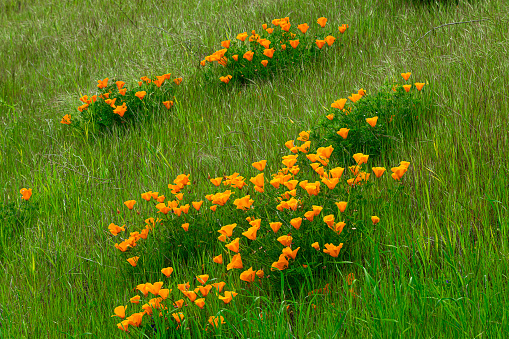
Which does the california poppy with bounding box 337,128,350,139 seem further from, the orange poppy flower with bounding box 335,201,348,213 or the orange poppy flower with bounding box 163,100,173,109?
the orange poppy flower with bounding box 163,100,173,109

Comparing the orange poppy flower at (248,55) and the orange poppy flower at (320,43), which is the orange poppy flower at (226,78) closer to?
the orange poppy flower at (248,55)

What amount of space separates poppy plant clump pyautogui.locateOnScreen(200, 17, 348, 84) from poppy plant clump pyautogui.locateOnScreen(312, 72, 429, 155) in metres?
1.52

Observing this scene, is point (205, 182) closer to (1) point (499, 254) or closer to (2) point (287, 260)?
(2) point (287, 260)

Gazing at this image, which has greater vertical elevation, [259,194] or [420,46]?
[420,46]

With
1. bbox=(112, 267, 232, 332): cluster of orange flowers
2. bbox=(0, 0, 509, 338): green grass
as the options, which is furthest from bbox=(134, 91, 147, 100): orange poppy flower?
bbox=(112, 267, 232, 332): cluster of orange flowers

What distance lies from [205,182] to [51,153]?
2.11 metres

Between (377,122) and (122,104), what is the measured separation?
2.87 m

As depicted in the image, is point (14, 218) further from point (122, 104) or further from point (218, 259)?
point (218, 259)

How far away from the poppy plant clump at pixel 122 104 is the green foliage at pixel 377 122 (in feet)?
6.68

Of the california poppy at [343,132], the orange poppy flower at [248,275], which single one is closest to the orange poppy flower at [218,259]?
the orange poppy flower at [248,275]

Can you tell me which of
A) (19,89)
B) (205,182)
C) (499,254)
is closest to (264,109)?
(205,182)

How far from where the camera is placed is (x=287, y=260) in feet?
7.95

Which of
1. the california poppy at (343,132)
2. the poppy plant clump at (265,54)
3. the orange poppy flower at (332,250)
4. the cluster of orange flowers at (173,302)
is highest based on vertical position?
the poppy plant clump at (265,54)

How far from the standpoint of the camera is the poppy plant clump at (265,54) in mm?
5018
